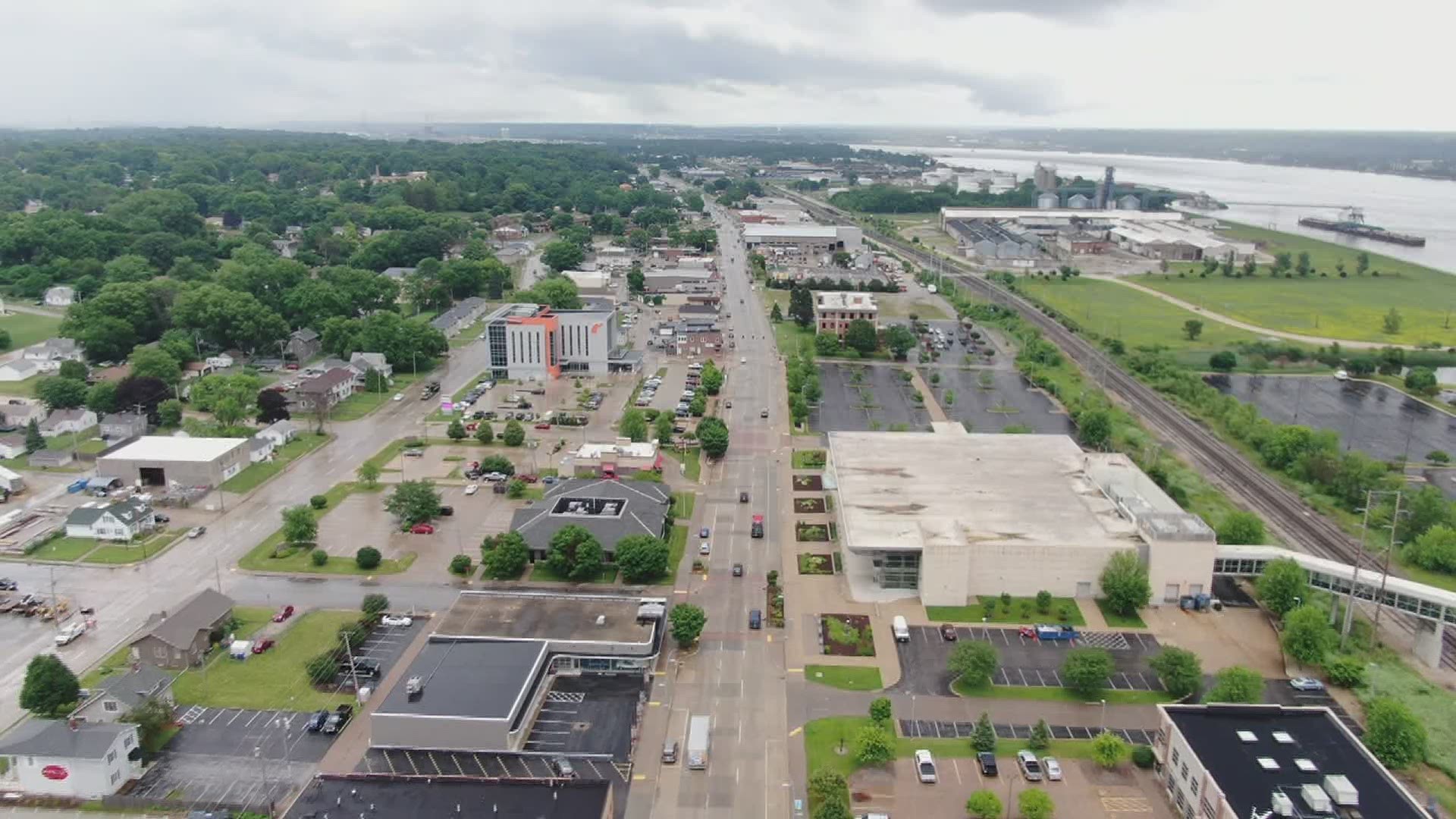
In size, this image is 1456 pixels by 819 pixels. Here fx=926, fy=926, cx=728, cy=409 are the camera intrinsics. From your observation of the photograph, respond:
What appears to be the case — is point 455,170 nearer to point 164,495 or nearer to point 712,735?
point 164,495

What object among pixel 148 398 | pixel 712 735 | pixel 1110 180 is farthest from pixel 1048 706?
pixel 1110 180

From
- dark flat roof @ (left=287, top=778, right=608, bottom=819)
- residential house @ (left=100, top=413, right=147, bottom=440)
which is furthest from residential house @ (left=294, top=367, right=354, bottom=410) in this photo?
dark flat roof @ (left=287, top=778, right=608, bottom=819)

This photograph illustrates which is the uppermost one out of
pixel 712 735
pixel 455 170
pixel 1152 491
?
pixel 455 170

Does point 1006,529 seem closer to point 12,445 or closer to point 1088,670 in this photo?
point 1088,670

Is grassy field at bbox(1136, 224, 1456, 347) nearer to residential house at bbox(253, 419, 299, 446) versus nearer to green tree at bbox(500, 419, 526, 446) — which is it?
green tree at bbox(500, 419, 526, 446)

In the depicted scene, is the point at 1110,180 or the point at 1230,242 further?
the point at 1110,180
